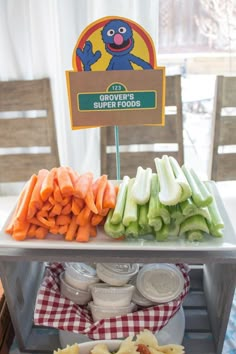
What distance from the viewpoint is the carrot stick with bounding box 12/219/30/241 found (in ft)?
2.26

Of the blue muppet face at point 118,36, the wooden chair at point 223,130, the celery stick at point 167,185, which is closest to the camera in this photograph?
the celery stick at point 167,185

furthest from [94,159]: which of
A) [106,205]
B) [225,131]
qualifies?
[106,205]

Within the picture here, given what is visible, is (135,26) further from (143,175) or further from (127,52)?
(143,175)

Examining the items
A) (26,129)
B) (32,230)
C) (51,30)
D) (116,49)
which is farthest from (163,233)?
(51,30)

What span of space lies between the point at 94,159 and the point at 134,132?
0.28 meters

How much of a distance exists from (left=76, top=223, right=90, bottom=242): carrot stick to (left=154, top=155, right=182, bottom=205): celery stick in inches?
5.9

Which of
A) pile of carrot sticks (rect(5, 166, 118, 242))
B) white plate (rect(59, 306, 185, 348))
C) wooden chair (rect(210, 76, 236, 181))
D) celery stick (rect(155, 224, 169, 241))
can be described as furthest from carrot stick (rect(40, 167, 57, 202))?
wooden chair (rect(210, 76, 236, 181))

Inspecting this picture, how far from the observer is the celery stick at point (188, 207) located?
→ 65 cm

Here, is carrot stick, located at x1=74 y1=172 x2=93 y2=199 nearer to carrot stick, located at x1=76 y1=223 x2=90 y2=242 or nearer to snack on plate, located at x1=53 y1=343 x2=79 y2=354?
carrot stick, located at x1=76 y1=223 x2=90 y2=242

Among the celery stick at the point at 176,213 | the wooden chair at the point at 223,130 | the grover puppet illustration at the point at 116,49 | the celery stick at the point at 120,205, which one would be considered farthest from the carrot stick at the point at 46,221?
the wooden chair at the point at 223,130

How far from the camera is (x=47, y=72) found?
1585 millimetres

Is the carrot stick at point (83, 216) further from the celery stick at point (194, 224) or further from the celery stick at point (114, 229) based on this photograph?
the celery stick at point (194, 224)

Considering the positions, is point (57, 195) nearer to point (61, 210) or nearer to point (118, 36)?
point (61, 210)

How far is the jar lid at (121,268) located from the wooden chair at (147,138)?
0.73 m
